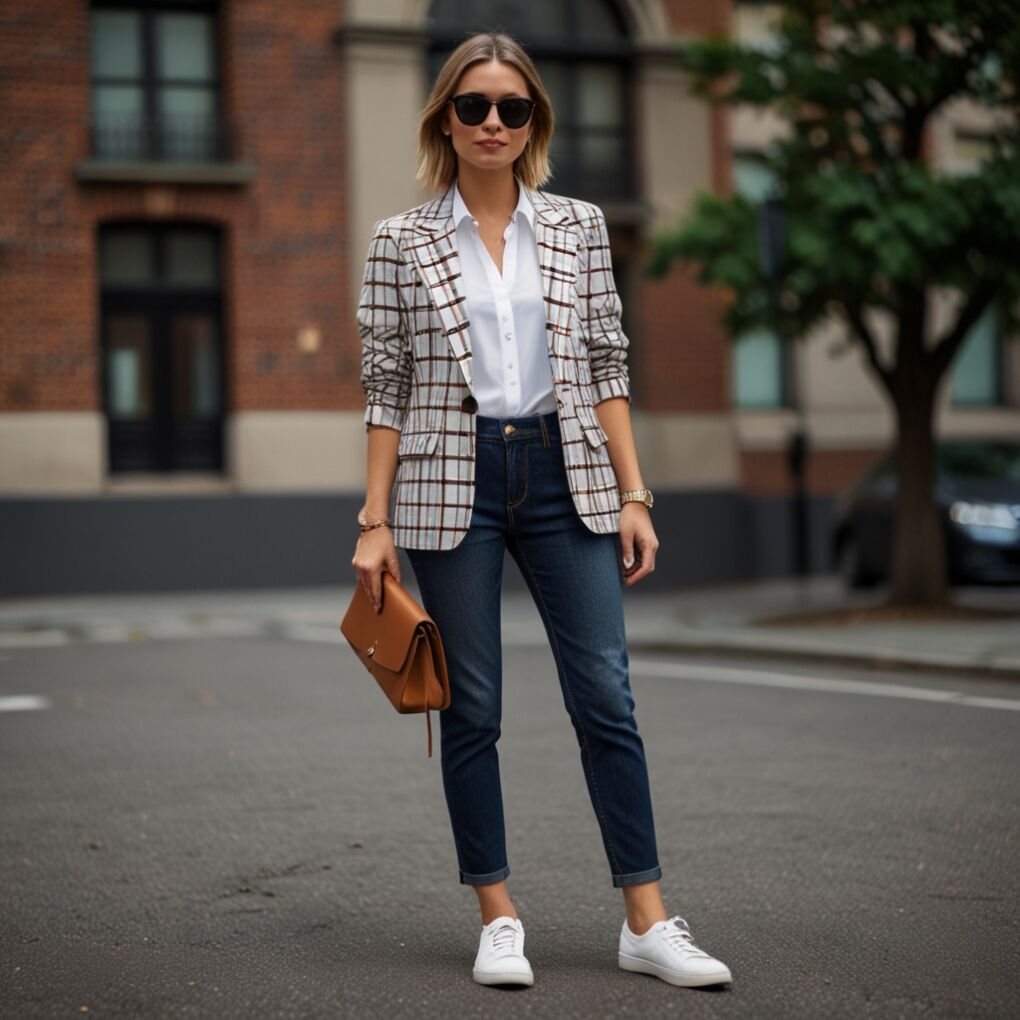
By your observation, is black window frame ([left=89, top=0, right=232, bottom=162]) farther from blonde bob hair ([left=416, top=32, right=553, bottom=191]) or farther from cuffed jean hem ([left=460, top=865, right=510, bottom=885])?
cuffed jean hem ([left=460, top=865, right=510, bottom=885])

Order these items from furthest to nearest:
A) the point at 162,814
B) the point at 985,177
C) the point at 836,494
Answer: the point at 836,494
the point at 985,177
the point at 162,814

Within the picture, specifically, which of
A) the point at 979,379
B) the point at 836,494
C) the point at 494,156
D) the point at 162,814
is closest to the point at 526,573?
the point at 494,156

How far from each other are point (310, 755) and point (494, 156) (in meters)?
4.05

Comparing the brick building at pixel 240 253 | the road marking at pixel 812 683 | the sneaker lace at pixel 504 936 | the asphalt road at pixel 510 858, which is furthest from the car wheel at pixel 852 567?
the sneaker lace at pixel 504 936

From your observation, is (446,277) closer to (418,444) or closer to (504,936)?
(418,444)

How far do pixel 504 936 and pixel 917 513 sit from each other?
10.5m

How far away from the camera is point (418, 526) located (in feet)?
12.4

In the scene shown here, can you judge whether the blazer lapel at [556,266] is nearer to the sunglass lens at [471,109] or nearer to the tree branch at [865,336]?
the sunglass lens at [471,109]

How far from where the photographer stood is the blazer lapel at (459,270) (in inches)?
148

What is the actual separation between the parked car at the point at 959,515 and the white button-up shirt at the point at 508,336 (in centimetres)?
1143

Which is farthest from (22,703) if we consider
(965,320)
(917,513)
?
(965,320)

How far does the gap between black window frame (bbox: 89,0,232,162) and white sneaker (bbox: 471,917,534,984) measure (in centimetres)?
1588

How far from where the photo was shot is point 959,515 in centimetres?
1478

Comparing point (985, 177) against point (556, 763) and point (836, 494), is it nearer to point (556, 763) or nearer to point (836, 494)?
point (556, 763)
